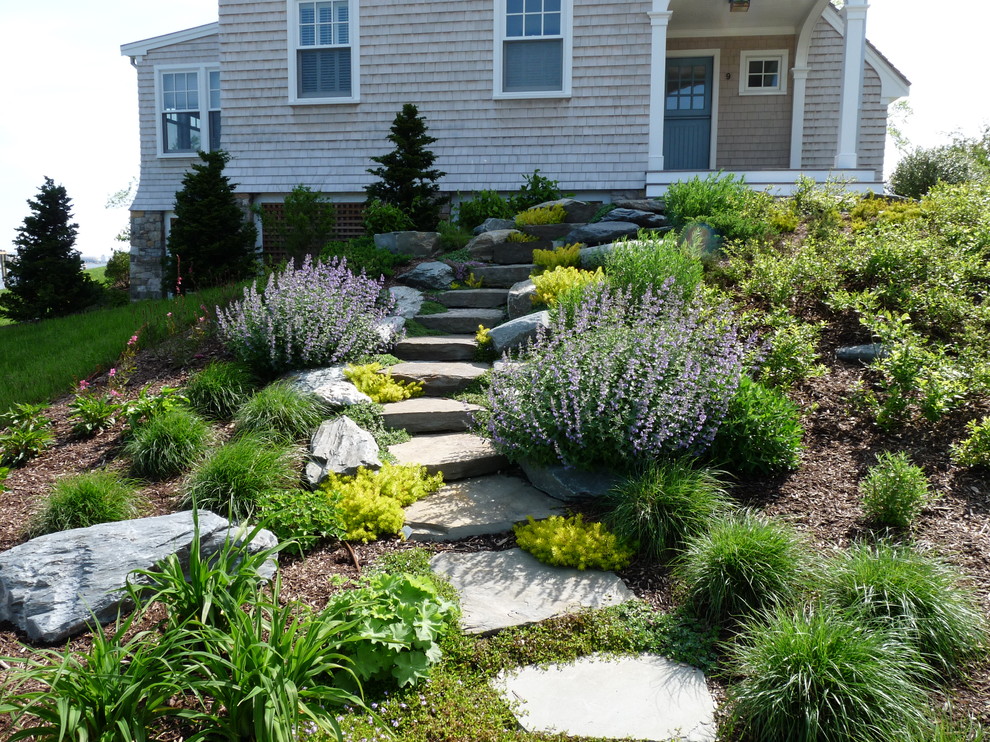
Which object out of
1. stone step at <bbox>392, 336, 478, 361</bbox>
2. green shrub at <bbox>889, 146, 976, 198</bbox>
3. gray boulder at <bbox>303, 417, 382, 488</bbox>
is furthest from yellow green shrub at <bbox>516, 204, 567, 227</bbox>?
green shrub at <bbox>889, 146, 976, 198</bbox>

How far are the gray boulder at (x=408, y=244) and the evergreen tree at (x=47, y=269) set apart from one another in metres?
6.57

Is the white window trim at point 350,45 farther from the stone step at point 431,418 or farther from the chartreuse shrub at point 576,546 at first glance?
the chartreuse shrub at point 576,546

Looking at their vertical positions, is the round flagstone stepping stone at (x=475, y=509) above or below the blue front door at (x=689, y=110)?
below

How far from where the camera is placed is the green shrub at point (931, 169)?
39.2 feet

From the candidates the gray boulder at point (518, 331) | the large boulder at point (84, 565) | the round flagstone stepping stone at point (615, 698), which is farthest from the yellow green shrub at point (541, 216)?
the round flagstone stepping stone at point (615, 698)

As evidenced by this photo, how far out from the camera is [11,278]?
1269cm

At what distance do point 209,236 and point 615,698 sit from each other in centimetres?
923

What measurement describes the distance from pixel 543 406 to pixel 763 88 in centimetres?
1011

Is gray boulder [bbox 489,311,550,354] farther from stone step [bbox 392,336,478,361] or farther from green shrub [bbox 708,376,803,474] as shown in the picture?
green shrub [bbox 708,376,803,474]

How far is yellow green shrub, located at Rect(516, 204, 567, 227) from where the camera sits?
30.1 ft

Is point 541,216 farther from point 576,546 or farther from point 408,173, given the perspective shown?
point 576,546

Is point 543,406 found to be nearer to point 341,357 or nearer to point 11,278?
point 341,357

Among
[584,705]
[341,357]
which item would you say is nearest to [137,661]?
[584,705]

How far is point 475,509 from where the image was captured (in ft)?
14.3
